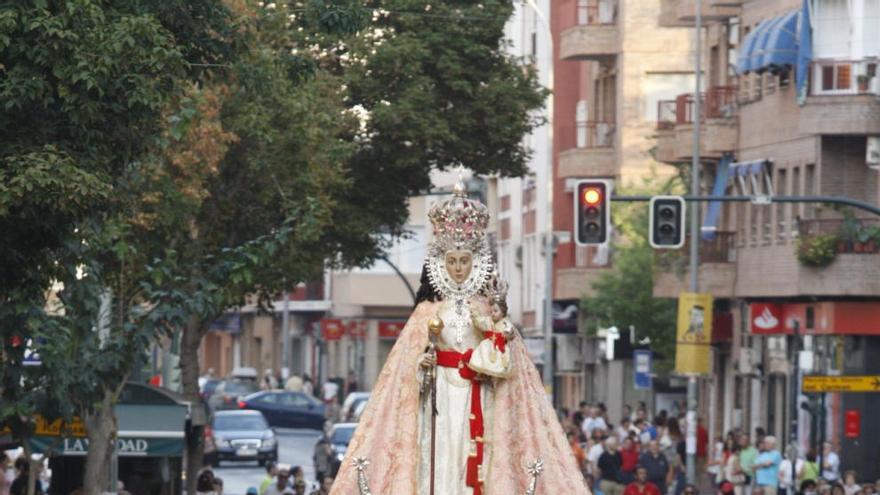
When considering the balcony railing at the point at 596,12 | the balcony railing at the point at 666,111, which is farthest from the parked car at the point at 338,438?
the balcony railing at the point at 596,12

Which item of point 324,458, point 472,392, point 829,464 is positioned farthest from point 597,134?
point 472,392

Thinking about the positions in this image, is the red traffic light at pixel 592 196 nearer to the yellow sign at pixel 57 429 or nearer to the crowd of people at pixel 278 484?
the crowd of people at pixel 278 484

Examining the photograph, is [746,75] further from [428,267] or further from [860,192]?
[428,267]

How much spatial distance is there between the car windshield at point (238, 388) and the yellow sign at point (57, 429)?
54.9m

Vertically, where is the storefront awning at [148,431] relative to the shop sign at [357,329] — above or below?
below

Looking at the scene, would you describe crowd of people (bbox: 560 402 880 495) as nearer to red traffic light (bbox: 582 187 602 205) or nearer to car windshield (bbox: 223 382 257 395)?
red traffic light (bbox: 582 187 602 205)

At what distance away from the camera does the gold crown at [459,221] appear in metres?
16.5

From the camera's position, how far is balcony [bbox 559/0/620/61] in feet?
223

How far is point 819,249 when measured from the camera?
49.1 meters

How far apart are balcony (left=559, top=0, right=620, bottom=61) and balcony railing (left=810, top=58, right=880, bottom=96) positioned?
59.4 ft

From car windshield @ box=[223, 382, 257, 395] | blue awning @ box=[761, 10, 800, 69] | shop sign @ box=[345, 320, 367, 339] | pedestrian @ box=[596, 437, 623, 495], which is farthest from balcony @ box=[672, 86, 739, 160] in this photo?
shop sign @ box=[345, 320, 367, 339]

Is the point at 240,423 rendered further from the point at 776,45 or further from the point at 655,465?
A: the point at 655,465

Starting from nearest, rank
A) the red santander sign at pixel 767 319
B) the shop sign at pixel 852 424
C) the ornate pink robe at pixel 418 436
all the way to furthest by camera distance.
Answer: the ornate pink robe at pixel 418 436, the shop sign at pixel 852 424, the red santander sign at pixel 767 319

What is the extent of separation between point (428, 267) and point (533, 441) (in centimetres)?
119
